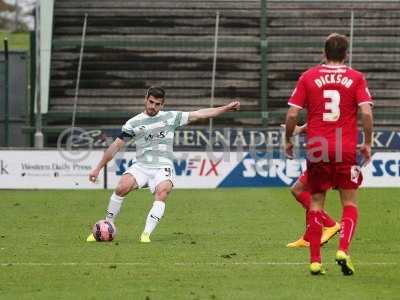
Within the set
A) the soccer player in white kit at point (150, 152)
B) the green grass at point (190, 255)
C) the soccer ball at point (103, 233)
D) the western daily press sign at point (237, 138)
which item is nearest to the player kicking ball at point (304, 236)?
the green grass at point (190, 255)

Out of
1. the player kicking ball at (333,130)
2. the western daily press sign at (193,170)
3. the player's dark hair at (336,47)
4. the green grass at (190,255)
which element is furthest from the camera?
the western daily press sign at (193,170)

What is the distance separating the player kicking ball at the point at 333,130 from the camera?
9984 mm

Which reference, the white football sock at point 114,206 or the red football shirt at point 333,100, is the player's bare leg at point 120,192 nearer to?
the white football sock at point 114,206

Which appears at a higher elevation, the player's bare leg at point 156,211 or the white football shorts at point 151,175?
the white football shorts at point 151,175

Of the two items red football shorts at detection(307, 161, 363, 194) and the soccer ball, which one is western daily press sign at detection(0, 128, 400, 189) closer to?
the soccer ball

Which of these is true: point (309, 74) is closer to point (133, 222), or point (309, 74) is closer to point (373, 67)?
point (133, 222)

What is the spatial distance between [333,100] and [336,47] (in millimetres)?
458

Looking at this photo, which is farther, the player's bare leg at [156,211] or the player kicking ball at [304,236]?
the player's bare leg at [156,211]

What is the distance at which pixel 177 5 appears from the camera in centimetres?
3688

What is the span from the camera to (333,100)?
32.9 feet

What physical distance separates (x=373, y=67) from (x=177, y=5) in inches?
258

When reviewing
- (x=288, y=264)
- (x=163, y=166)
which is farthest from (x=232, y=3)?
(x=288, y=264)

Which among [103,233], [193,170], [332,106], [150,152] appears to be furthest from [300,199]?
[193,170]

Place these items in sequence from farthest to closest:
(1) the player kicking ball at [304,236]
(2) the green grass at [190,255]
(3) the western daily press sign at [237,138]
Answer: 1. (3) the western daily press sign at [237,138]
2. (1) the player kicking ball at [304,236]
3. (2) the green grass at [190,255]
